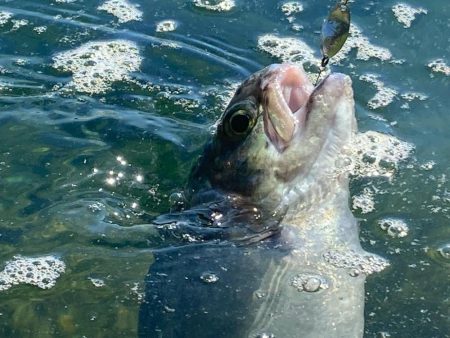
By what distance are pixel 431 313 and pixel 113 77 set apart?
2.41 m

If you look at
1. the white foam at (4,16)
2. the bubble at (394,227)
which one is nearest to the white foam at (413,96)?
the bubble at (394,227)

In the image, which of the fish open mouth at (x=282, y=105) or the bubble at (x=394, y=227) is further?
the bubble at (x=394, y=227)

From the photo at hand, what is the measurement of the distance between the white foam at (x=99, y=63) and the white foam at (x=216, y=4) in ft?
1.97

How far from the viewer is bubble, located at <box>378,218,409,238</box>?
12.9 feet

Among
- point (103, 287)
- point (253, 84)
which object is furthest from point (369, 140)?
point (103, 287)

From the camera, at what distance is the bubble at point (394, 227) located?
3.92 meters

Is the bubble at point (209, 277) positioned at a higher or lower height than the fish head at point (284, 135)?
lower

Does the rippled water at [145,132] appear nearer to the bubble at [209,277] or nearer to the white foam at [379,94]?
the white foam at [379,94]

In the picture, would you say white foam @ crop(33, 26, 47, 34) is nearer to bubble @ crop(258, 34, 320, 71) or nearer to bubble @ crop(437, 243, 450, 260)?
bubble @ crop(258, 34, 320, 71)

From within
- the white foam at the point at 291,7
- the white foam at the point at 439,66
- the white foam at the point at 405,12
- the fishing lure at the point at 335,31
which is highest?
the fishing lure at the point at 335,31

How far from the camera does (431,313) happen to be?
349 centimetres

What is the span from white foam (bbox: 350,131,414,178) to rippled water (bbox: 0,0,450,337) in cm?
4

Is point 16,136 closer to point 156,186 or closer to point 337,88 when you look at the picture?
point 156,186

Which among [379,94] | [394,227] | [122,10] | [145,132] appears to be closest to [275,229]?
[394,227]
